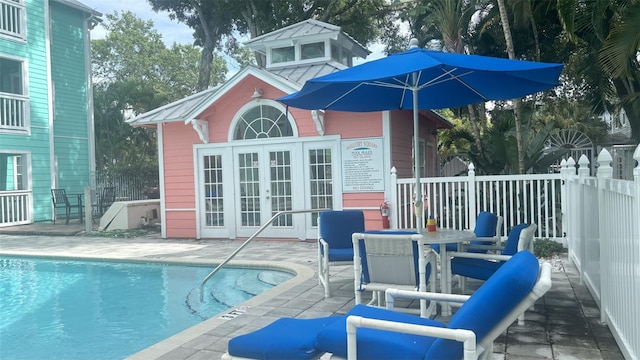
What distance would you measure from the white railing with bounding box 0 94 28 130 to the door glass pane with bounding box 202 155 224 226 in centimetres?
781

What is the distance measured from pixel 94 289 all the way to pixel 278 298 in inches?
131

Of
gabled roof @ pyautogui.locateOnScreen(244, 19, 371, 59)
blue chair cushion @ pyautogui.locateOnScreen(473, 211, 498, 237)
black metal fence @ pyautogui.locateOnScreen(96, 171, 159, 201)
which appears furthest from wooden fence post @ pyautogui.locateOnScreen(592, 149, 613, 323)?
black metal fence @ pyautogui.locateOnScreen(96, 171, 159, 201)

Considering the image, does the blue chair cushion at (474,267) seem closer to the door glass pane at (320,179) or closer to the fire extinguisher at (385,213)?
the fire extinguisher at (385,213)

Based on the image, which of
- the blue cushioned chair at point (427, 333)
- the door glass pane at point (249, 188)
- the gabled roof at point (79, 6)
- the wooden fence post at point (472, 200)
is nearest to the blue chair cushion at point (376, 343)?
the blue cushioned chair at point (427, 333)

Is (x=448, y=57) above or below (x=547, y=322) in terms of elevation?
above

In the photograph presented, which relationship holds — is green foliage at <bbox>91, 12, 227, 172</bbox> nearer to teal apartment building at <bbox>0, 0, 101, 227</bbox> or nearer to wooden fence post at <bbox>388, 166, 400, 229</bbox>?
teal apartment building at <bbox>0, 0, 101, 227</bbox>

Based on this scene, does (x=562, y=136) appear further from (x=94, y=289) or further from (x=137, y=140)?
(x=137, y=140)

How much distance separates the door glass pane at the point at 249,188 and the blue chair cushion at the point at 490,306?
8242mm

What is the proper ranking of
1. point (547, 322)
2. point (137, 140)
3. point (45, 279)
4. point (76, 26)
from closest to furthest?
1. point (547, 322)
2. point (45, 279)
3. point (76, 26)
4. point (137, 140)

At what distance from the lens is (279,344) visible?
2.37m

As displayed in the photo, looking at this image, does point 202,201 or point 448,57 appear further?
point 202,201

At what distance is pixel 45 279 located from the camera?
774 cm

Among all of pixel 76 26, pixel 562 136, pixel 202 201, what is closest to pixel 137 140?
pixel 76 26

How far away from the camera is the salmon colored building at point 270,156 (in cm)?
934
